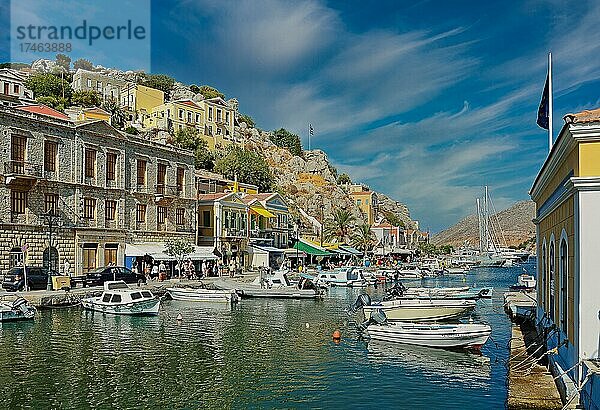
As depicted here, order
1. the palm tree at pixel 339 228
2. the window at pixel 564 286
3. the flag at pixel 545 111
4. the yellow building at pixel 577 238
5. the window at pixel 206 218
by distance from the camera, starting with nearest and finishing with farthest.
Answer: the yellow building at pixel 577 238 → the window at pixel 564 286 → the flag at pixel 545 111 → the window at pixel 206 218 → the palm tree at pixel 339 228

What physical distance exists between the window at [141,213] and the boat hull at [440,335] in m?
37.1

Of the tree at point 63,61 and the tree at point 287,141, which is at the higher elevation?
the tree at point 63,61

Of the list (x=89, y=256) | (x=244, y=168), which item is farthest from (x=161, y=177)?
(x=244, y=168)

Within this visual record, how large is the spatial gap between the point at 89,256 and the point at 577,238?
4730 cm

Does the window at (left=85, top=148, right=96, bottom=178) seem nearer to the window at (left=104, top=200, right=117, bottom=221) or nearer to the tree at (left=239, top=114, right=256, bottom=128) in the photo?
the window at (left=104, top=200, right=117, bottom=221)

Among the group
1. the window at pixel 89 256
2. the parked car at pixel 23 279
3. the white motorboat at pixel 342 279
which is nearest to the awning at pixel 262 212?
→ the white motorboat at pixel 342 279

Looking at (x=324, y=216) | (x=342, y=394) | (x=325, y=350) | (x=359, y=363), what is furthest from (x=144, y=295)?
(x=324, y=216)

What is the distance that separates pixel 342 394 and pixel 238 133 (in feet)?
357

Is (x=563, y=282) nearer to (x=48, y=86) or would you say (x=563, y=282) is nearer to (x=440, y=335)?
(x=440, y=335)

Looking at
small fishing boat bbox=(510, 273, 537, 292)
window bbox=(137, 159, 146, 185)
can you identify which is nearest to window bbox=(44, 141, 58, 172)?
window bbox=(137, 159, 146, 185)

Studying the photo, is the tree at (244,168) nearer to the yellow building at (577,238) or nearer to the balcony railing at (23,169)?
the balcony railing at (23,169)

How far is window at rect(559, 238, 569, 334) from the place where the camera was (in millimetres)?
16297

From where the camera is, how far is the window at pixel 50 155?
5059 cm

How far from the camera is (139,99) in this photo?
373ft
